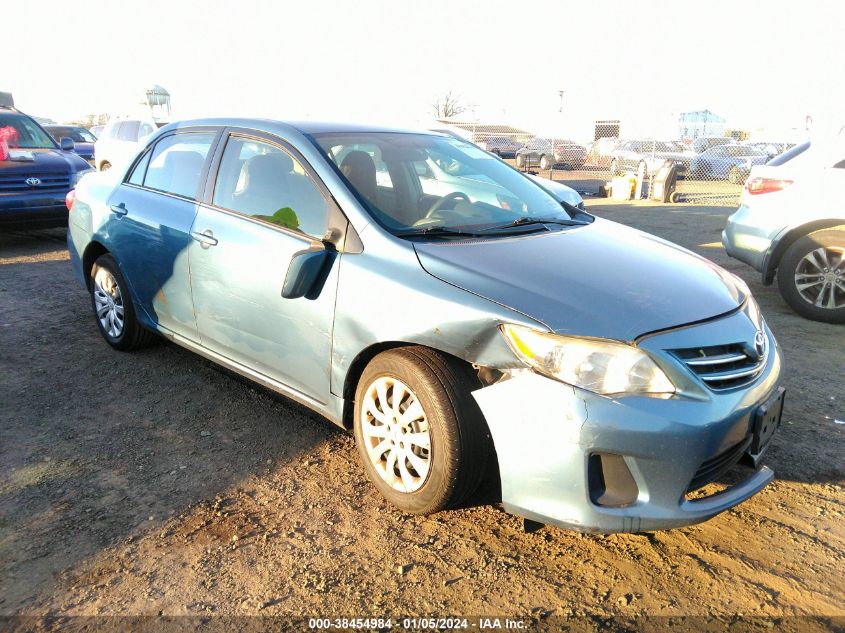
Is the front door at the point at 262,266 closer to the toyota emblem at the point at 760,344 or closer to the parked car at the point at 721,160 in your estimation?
the toyota emblem at the point at 760,344

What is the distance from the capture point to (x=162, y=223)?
385 centimetres

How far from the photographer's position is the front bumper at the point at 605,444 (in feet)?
7.22

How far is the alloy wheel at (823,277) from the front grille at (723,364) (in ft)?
11.5

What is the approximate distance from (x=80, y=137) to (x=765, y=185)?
841 inches

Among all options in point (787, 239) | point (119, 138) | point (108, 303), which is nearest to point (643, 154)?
point (119, 138)

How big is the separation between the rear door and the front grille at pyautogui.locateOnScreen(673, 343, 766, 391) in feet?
8.75

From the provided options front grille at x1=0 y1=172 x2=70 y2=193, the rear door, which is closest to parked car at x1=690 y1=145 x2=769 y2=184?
front grille at x1=0 y1=172 x2=70 y2=193

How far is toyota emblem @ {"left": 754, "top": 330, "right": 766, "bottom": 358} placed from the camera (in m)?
2.63

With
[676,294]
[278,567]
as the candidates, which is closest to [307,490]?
[278,567]

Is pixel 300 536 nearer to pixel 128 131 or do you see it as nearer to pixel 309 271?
pixel 309 271

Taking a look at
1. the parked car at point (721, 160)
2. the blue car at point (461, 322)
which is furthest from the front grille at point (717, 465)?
the parked car at point (721, 160)

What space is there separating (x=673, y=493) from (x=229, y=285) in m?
2.30

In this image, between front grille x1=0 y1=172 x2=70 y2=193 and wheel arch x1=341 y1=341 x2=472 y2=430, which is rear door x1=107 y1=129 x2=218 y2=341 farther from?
front grille x1=0 y1=172 x2=70 y2=193

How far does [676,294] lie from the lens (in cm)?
263
